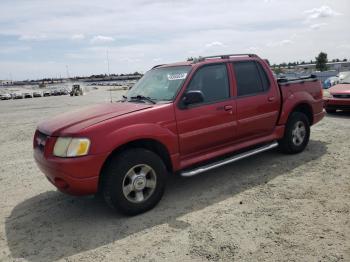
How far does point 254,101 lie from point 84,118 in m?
2.73

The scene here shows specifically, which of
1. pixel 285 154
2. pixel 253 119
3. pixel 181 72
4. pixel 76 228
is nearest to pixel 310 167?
pixel 285 154

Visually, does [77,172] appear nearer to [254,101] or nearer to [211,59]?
[211,59]

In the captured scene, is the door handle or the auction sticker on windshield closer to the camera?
the auction sticker on windshield

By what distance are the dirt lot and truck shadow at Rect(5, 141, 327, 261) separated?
0.5 inches

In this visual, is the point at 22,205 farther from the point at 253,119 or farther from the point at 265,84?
the point at 265,84

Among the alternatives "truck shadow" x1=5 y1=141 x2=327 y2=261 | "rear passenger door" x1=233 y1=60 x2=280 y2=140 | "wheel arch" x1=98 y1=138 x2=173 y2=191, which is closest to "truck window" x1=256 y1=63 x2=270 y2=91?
"rear passenger door" x1=233 y1=60 x2=280 y2=140

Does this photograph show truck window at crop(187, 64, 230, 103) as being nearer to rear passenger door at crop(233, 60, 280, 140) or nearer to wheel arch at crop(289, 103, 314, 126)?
rear passenger door at crop(233, 60, 280, 140)

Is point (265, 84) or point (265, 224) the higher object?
point (265, 84)

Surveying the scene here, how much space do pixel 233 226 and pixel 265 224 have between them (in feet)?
1.18

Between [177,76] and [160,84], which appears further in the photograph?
[160,84]

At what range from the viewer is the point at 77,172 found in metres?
3.78

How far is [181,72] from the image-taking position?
4.90 meters

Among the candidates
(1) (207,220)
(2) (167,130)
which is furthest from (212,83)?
(1) (207,220)

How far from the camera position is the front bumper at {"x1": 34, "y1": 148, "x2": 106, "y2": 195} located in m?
3.77
